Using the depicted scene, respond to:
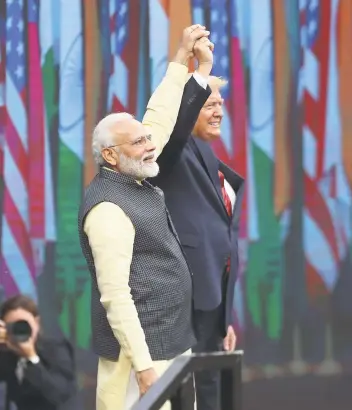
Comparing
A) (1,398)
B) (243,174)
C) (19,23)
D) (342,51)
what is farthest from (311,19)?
(1,398)

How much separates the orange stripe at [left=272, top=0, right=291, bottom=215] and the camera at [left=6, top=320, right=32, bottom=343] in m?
2.27

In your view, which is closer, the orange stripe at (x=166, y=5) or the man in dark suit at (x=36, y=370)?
the man in dark suit at (x=36, y=370)

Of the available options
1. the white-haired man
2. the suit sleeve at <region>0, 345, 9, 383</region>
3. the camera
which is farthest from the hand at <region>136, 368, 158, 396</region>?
the suit sleeve at <region>0, 345, 9, 383</region>

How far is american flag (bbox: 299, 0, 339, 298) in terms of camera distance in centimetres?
635

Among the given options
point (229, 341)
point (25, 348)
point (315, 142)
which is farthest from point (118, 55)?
point (25, 348)

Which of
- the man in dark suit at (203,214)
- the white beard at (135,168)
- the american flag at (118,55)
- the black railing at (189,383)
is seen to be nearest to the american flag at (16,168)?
the american flag at (118,55)

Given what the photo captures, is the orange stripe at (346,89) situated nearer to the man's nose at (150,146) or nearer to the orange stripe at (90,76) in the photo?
the orange stripe at (90,76)

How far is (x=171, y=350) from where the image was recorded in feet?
15.0

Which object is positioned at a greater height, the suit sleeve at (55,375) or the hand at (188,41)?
the hand at (188,41)

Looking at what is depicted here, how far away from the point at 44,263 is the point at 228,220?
1224 mm

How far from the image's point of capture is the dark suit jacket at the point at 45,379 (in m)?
4.68

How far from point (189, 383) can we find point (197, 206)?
1658 mm

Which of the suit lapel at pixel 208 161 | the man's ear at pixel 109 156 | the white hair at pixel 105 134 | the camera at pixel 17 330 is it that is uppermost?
the white hair at pixel 105 134

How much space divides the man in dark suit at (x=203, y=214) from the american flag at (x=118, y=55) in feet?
3.28
